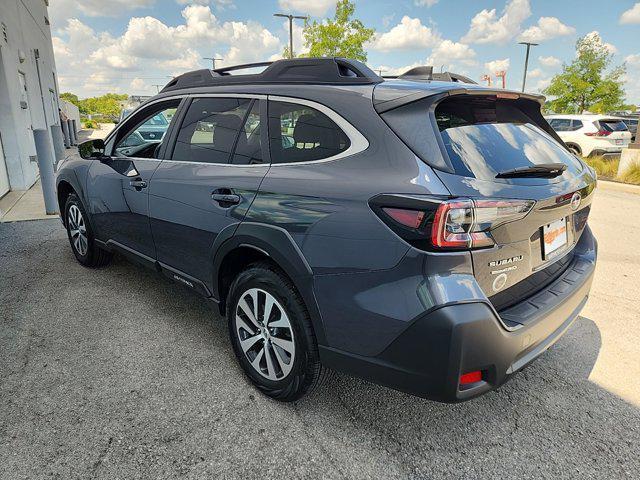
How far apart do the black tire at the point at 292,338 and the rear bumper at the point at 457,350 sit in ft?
0.47

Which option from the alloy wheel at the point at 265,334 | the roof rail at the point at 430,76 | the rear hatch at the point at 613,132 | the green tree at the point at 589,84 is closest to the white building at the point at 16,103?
the alloy wheel at the point at 265,334

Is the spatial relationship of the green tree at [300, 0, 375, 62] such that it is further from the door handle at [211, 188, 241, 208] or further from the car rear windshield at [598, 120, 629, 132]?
the door handle at [211, 188, 241, 208]

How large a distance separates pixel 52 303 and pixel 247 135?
2479 mm

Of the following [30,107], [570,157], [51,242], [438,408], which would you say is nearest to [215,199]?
[438,408]

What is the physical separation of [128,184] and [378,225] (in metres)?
2.42

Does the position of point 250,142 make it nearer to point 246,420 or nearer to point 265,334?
point 265,334

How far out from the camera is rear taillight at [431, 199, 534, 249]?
5.80 ft

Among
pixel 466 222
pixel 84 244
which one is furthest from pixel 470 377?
pixel 84 244

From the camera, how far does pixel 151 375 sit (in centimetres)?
279

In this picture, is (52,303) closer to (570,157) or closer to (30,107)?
(570,157)

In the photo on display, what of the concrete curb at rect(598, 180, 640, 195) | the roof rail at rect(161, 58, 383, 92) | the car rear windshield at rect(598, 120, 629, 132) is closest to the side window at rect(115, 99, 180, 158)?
the roof rail at rect(161, 58, 383, 92)

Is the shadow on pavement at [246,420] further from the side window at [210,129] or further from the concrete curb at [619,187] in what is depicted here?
the concrete curb at [619,187]

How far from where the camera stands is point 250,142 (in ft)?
8.59

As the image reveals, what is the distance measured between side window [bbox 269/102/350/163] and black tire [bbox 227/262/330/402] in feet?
2.02
